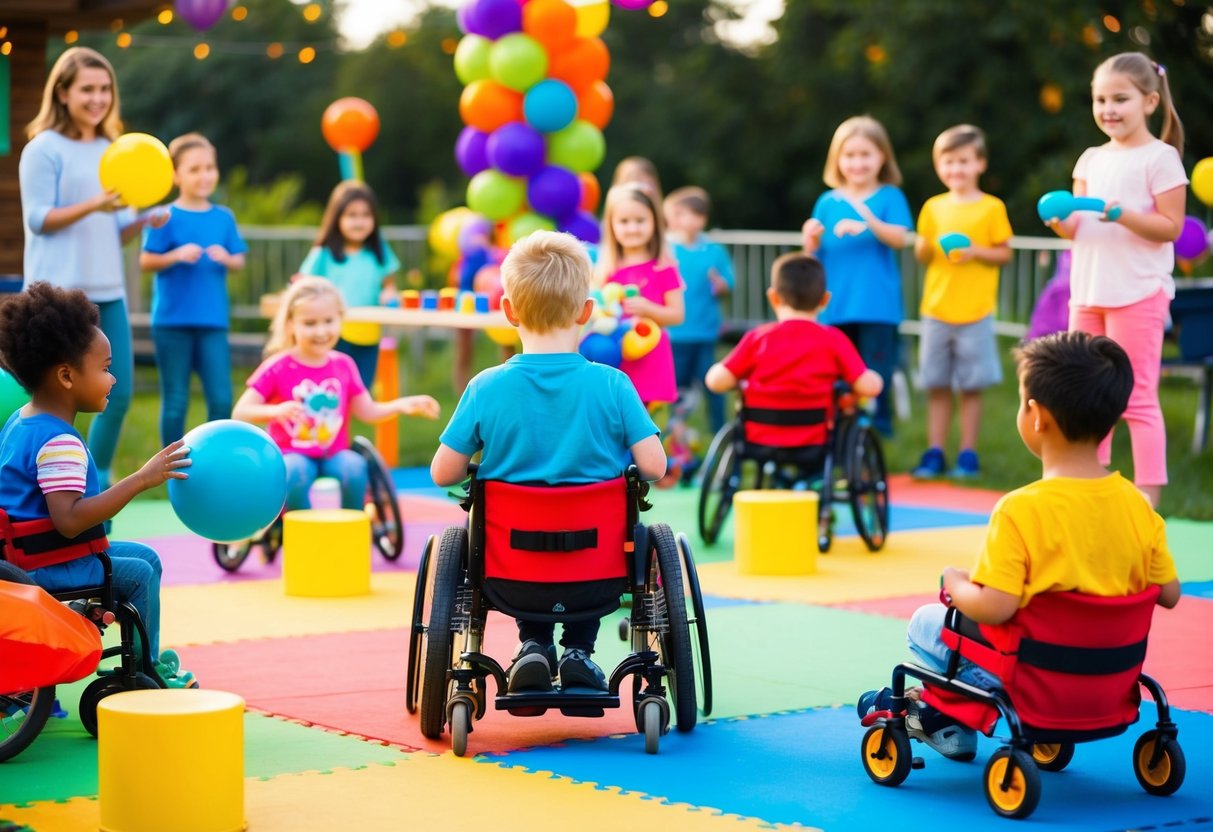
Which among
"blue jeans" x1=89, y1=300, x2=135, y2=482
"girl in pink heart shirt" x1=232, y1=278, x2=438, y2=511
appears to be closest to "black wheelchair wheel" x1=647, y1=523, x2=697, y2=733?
"girl in pink heart shirt" x1=232, y1=278, x2=438, y2=511

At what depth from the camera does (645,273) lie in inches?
351

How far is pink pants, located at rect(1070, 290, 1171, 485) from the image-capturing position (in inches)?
305

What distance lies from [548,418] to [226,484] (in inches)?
37.2

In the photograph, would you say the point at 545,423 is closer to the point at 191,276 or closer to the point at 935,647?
the point at 935,647

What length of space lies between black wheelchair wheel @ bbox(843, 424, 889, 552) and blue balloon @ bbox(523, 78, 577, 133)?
4.60 m

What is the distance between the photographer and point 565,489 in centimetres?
457

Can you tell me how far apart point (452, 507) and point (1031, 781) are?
6168mm

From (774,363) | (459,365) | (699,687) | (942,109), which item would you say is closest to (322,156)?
(942,109)

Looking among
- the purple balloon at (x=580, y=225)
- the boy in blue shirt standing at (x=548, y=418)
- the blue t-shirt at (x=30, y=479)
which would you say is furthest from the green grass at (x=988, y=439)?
the blue t-shirt at (x=30, y=479)

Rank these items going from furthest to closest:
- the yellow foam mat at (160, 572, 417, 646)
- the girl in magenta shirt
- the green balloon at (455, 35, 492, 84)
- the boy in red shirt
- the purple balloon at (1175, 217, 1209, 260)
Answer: the green balloon at (455, 35, 492, 84), the purple balloon at (1175, 217, 1209, 260), the girl in magenta shirt, the boy in red shirt, the yellow foam mat at (160, 572, 417, 646)

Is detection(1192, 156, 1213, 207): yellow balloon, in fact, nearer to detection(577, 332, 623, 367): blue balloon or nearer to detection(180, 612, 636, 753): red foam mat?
detection(577, 332, 623, 367): blue balloon

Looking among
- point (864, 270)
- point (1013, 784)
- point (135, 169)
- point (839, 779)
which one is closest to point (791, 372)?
point (864, 270)

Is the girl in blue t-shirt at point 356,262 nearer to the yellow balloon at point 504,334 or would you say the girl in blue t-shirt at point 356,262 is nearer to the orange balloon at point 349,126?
the yellow balloon at point 504,334

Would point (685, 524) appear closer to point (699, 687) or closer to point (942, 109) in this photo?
point (699, 687)
